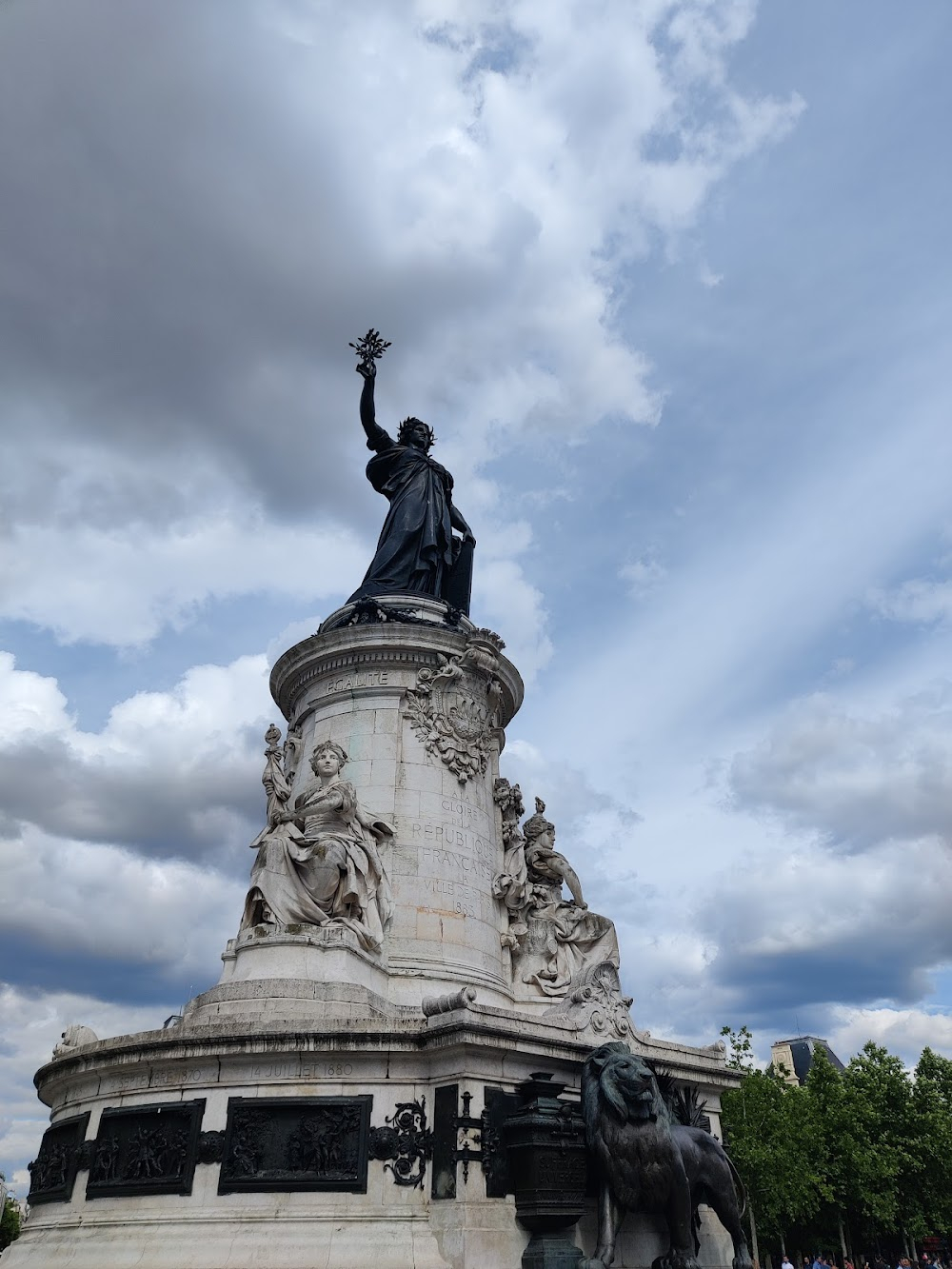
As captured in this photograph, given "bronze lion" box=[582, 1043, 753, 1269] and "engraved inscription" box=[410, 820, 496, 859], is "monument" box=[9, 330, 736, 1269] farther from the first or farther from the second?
"bronze lion" box=[582, 1043, 753, 1269]

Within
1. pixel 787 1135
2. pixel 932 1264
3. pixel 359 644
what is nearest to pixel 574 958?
pixel 359 644

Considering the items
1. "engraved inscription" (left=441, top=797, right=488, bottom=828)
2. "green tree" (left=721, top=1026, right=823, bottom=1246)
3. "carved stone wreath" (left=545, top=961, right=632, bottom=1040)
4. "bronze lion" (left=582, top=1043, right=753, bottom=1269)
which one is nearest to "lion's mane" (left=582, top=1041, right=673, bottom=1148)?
"bronze lion" (left=582, top=1043, right=753, bottom=1269)

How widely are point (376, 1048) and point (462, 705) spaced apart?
7.14 m

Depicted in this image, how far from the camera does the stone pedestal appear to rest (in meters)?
10.6

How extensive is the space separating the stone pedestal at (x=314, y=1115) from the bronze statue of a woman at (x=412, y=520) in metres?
8.22

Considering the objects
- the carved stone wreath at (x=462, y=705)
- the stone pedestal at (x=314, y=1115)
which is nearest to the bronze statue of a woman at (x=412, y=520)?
the carved stone wreath at (x=462, y=705)

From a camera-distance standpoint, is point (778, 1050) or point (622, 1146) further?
point (778, 1050)

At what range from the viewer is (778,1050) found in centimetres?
10325

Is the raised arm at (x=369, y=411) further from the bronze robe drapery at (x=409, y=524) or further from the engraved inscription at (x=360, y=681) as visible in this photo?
the engraved inscription at (x=360, y=681)

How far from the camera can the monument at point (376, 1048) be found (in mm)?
10750

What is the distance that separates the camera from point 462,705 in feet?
57.5

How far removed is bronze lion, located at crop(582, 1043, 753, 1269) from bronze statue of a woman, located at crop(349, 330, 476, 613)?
1102 cm

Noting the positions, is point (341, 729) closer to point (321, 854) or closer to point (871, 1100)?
point (321, 854)

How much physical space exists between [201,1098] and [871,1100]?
112ft
